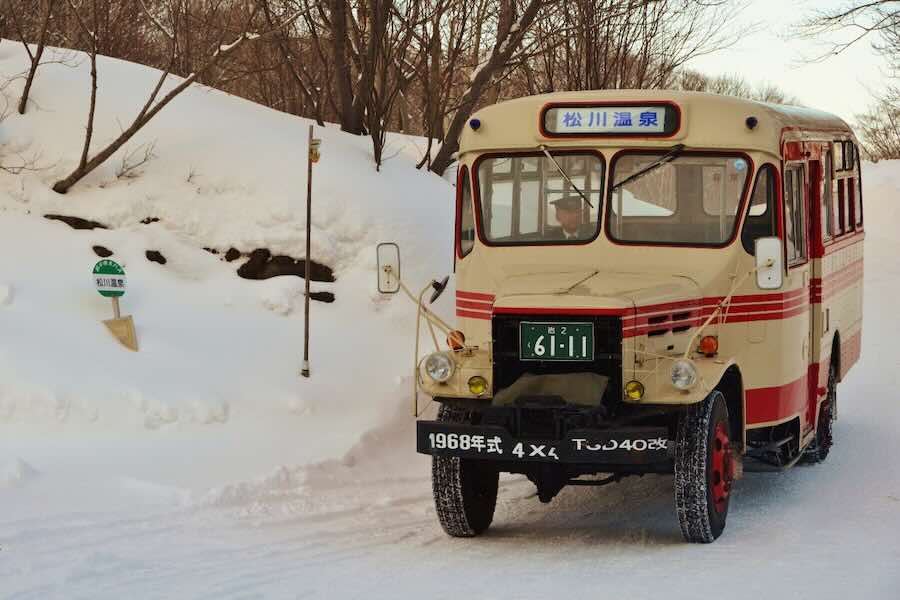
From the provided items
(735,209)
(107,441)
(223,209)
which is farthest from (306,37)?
(735,209)

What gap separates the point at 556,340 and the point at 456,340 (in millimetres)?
1059

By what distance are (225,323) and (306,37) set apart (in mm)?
11896

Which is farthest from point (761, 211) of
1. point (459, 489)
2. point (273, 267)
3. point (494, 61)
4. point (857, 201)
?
point (494, 61)

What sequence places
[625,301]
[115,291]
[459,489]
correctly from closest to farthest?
[625,301]
[459,489]
[115,291]

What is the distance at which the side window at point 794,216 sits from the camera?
31.9 feet

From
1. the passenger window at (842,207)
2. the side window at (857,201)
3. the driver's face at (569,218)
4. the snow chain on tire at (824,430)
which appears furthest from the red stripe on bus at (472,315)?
the side window at (857,201)

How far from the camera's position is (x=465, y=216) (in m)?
9.93

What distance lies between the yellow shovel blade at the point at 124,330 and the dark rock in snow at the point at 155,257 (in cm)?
183

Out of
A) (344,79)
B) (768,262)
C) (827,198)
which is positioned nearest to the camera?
(768,262)

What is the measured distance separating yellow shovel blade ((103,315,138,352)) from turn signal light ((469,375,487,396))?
16.4 ft

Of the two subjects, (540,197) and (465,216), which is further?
(465,216)

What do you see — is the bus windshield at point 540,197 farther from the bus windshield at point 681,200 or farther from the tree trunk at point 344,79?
the tree trunk at point 344,79

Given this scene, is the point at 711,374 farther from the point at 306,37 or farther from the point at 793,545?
the point at 306,37

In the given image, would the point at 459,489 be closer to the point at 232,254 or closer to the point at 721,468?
the point at 721,468
